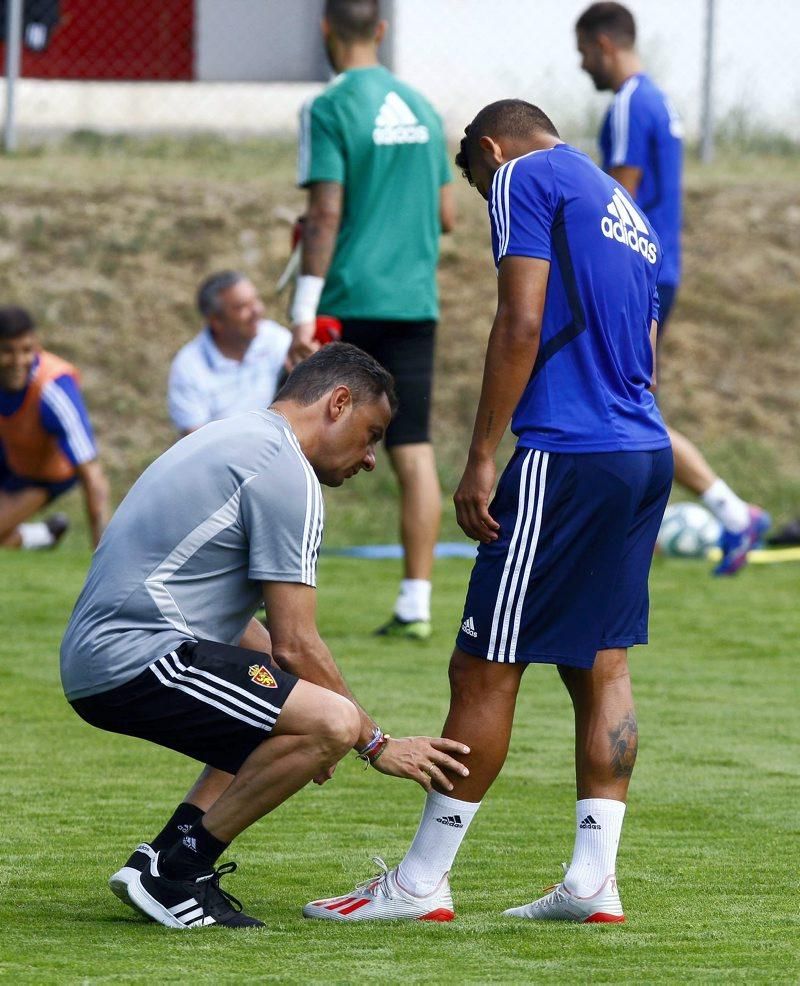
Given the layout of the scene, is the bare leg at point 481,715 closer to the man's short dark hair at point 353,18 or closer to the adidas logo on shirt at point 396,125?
the adidas logo on shirt at point 396,125

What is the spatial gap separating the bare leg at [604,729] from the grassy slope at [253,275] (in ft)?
32.0

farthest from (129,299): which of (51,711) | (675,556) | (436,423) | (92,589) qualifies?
(92,589)

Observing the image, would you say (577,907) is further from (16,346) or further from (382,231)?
(16,346)

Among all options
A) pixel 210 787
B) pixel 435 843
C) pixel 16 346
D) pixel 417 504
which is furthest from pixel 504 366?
pixel 16 346

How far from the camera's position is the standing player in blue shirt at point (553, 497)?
3.86m

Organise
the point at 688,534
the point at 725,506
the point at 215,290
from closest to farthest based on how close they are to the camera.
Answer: the point at 725,506, the point at 215,290, the point at 688,534

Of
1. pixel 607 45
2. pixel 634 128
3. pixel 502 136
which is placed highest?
pixel 607 45

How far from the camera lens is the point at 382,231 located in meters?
7.68

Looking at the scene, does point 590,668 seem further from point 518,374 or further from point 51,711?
point 51,711

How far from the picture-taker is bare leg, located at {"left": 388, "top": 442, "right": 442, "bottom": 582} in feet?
24.8

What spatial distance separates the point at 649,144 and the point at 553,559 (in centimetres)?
530

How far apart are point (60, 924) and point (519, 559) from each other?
47.8 inches

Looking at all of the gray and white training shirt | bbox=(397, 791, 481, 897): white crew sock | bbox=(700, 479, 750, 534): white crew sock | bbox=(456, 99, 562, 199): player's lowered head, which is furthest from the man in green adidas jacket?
the gray and white training shirt

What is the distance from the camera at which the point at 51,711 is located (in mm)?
6332
